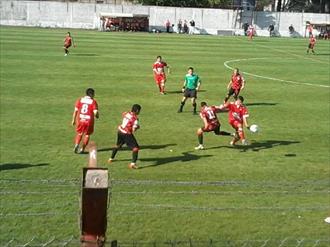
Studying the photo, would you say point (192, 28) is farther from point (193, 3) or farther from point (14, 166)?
point (14, 166)

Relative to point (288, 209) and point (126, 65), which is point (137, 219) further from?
point (126, 65)

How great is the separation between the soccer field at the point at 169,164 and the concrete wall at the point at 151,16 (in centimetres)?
4265

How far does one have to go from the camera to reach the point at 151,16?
243 ft

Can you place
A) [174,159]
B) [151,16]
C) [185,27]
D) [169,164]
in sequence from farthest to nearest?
[151,16] → [185,27] → [174,159] → [169,164]

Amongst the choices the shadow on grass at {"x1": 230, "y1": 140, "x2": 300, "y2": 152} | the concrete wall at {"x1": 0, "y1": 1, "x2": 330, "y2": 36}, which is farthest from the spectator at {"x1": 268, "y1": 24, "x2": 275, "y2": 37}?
the shadow on grass at {"x1": 230, "y1": 140, "x2": 300, "y2": 152}

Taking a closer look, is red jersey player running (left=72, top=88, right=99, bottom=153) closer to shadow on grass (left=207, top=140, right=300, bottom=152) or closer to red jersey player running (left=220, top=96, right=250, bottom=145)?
shadow on grass (left=207, top=140, right=300, bottom=152)

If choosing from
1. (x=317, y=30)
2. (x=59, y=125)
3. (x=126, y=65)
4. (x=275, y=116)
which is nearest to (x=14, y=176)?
(x=59, y=125)

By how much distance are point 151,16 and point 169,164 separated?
2458 inches

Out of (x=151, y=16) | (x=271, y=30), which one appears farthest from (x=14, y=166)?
(x=271, y=30)

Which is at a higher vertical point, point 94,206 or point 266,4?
point 266,4

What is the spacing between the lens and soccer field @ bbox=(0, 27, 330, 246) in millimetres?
9688

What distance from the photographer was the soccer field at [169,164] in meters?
9.69

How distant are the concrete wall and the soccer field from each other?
4265 cm

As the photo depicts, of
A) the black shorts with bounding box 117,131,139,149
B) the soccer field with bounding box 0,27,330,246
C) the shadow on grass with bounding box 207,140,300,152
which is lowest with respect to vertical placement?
the shadow on grass with bounding box 207,140,300,152
